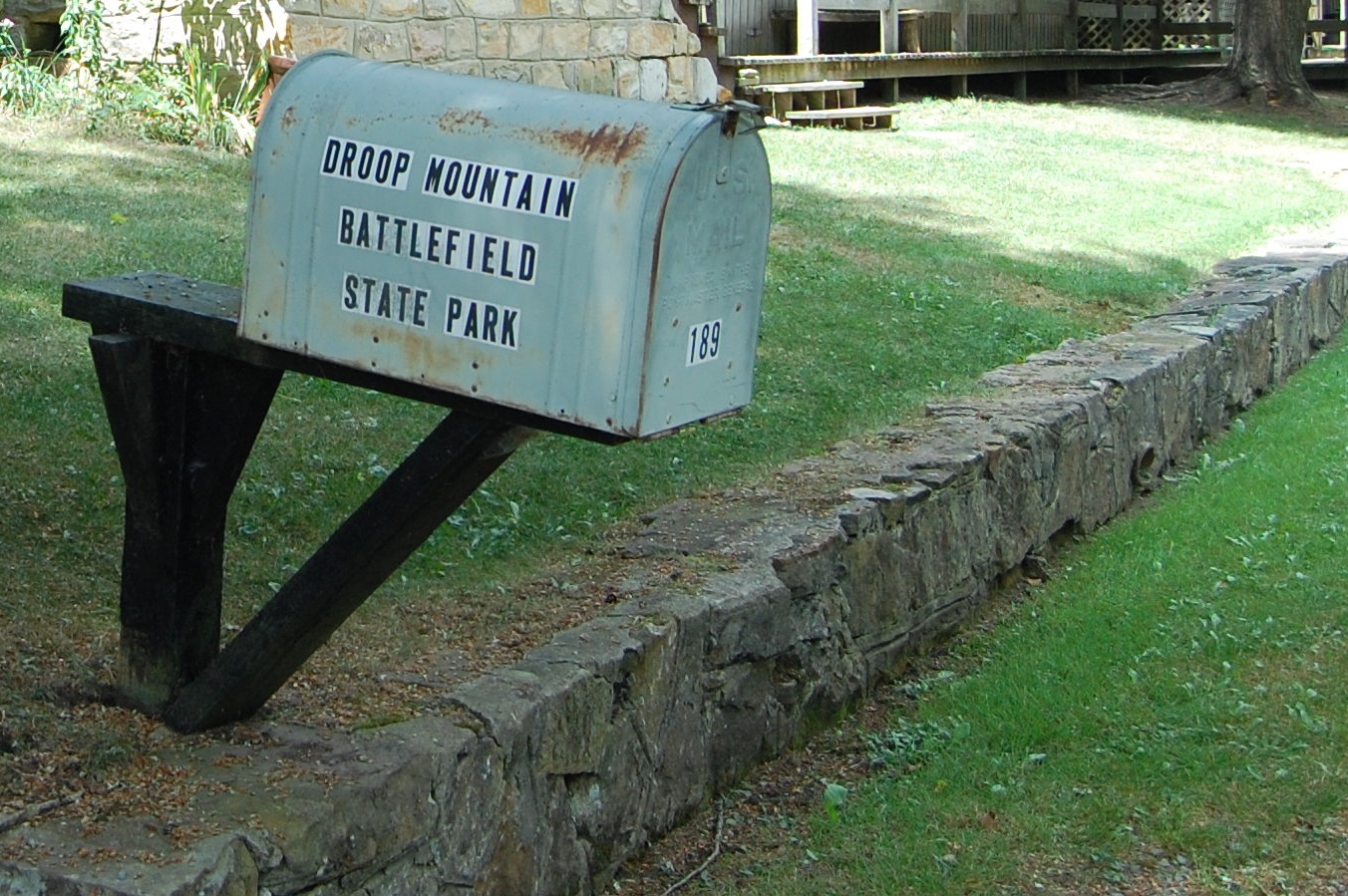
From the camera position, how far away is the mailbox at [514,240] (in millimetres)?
2824

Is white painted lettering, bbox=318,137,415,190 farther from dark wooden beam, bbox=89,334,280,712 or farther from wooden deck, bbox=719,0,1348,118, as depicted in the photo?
wooden deck, bbox=719,0,1348,118

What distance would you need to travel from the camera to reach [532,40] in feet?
39.7

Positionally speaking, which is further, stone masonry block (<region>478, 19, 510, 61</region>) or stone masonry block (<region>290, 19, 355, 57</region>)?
stone masonry block (<region>478, 19, 510, 61</region>)

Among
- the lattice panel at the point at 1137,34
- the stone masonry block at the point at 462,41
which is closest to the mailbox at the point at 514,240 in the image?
the stone masonry block at the point at 462,41

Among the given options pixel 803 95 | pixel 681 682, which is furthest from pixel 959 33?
pixel 681 682

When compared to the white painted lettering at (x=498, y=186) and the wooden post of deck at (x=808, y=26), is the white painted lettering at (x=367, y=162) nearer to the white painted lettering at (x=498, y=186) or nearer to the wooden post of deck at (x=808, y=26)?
Result: the white painted lettering at (x=498, y=186)

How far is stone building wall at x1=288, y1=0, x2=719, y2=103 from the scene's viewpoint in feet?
35.1

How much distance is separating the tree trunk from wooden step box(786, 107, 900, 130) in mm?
7094

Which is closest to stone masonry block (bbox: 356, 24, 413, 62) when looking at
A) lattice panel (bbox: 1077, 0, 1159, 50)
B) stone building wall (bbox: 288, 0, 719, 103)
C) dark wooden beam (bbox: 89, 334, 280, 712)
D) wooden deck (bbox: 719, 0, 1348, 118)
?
stone building wall (bbox: 288, 0, 719, 103)

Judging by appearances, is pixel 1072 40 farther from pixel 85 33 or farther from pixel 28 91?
pixel 28 91

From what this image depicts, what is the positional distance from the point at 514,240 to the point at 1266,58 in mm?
20691

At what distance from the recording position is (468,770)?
11.2 ft

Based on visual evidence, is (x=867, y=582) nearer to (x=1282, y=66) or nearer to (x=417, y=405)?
(x=417, y=405)

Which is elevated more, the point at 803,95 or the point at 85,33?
the point at 85,33
